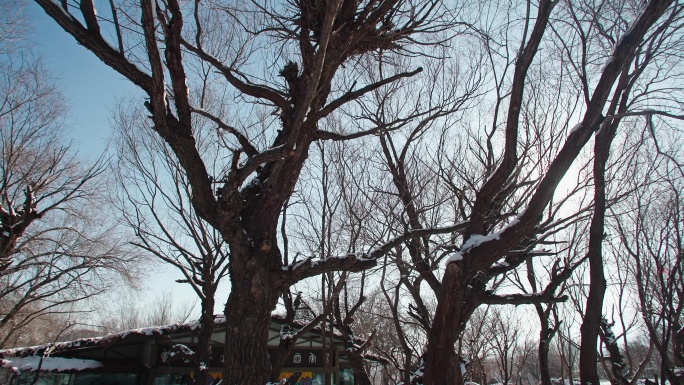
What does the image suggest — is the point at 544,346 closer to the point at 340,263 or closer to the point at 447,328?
the point at 447,328

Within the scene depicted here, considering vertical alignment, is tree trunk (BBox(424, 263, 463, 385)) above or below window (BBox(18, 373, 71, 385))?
above

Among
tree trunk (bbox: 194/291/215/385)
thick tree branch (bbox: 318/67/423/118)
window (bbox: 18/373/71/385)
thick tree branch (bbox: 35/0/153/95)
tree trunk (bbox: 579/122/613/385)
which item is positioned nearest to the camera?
thick tree branch (bbox: 35/0/153/95)

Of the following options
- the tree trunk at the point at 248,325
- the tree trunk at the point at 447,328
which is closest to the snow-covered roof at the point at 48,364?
the tree trunk at the point at 248,325

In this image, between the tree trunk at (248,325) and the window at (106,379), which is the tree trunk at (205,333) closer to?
the window at (106,379)

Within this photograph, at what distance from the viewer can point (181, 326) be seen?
10.6 metres

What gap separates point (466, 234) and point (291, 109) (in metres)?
2.96

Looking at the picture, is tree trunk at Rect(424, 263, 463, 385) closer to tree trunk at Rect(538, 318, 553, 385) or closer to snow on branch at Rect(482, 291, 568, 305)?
snow on branch at Rect(482, 291, 568, 305)

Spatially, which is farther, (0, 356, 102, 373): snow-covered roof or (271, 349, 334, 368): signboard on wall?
(271, 349, 334, 368): signboard on wall

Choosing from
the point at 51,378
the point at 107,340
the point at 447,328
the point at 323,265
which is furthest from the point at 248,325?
the point at 51,378

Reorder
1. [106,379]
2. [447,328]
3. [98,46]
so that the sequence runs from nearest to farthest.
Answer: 1. [98,46]
2. [447,328]
3. [106,379]

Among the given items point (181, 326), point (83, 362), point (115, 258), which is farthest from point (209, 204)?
point (115, 258)

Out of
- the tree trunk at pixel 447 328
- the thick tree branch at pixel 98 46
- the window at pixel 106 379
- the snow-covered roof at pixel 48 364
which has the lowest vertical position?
the window at pixel 106 379

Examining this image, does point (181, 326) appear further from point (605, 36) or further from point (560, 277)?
point (605, 36)

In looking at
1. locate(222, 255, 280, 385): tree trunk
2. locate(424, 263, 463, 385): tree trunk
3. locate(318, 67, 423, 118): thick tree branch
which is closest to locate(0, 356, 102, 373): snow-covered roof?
locate(222, 255, 280, 385): tree trunk
